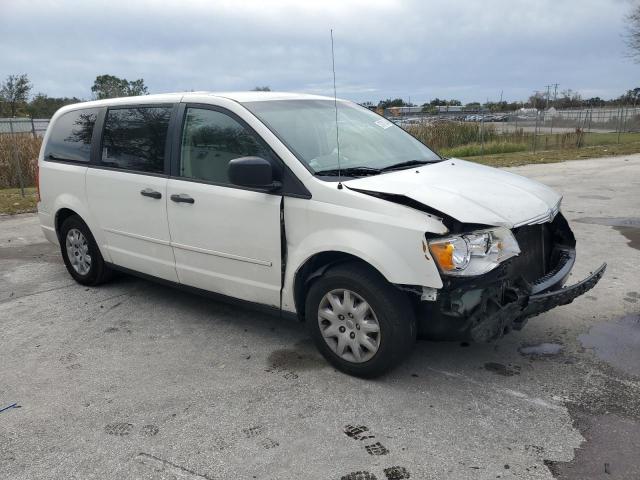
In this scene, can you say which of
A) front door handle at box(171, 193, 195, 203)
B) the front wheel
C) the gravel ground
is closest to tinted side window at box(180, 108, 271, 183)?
front door handle at box(171, 193, 195, 203)

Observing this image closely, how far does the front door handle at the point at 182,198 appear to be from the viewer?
4211 mm

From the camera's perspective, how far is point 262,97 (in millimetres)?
4418

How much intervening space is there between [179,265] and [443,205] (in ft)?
7.33

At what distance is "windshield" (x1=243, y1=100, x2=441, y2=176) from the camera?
3.92 meters

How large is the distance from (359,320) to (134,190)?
2.30 m

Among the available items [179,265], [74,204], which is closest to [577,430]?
[179,265]

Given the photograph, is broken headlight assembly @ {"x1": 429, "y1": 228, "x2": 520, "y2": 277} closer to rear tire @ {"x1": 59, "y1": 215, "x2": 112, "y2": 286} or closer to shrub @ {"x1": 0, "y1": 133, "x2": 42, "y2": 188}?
rear tire @ {"x1": 59, "y1": 215, "x2": 112, "y2": 286}

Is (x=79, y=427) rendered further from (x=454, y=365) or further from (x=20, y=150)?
(x=20, y=150)

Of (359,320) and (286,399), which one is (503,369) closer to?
(359,320)

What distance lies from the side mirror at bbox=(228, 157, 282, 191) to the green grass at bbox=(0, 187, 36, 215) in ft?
25.8

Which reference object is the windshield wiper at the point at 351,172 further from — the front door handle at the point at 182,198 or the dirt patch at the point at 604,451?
the dirt patch at the point at 604,451

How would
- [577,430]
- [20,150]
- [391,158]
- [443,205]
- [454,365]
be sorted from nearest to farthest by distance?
[577,430]
[443,205]
[454,365]
[391,158]
[20,150]

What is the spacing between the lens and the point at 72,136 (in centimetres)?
542

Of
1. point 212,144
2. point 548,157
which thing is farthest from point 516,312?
point 548,157
